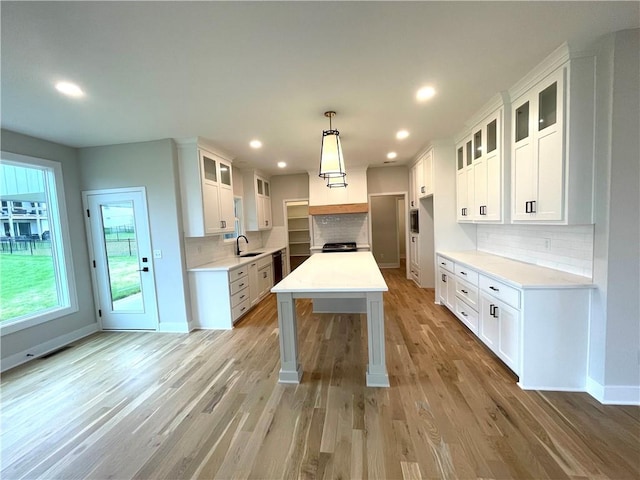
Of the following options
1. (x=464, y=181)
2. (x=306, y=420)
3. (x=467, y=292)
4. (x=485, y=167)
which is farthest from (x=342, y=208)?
(x=306, y=420)

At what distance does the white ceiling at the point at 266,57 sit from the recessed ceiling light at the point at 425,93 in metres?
0.07

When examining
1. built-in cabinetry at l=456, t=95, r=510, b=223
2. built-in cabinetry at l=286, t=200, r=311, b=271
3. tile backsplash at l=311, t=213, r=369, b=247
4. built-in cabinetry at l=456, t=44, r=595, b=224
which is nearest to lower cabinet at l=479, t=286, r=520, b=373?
built-in cabinetry at l=456, t=44, r=595, b=224

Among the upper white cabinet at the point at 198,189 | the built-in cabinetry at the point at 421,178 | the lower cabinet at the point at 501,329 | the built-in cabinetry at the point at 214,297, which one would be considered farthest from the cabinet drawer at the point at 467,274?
the upper white cabinet at the point at 198,189

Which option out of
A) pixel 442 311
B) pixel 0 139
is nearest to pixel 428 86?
pixel 442 311

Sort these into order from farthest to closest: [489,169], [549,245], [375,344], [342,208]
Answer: [342,208] → [489,169] → [549,245] → [375,344]

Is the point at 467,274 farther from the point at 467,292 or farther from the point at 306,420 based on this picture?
the point at 306,420

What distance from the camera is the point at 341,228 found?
246 inches

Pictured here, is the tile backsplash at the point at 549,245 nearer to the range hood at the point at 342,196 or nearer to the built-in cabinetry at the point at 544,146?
the built-in cabinetry at the point at 544,146

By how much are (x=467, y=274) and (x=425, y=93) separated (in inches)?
81.5

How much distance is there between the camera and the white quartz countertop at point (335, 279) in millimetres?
2263

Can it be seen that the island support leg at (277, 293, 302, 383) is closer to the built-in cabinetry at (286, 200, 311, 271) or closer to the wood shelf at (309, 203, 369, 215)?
the wood shelf at (309, 203, 369, 215)

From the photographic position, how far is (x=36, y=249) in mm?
3324

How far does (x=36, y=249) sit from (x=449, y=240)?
5705mm

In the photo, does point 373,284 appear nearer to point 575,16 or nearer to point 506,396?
point 506,396
